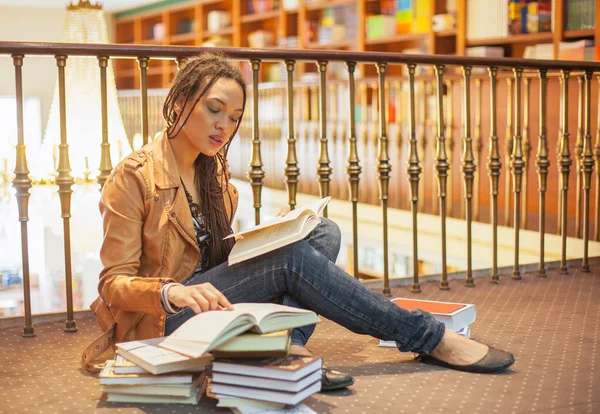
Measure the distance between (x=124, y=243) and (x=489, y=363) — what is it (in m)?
0.95

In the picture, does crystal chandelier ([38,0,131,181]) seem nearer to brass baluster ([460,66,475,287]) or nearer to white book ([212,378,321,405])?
brass baluster ([460,66,475,287])

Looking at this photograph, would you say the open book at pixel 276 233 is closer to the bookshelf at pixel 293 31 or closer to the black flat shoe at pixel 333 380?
the black flat shoe at pixel 333 380

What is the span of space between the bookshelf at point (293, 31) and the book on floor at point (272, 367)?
160 inches

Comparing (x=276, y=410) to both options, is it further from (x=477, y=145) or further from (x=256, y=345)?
(x=477, y=145)

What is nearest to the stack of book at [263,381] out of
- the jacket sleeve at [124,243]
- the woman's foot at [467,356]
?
the jacket sleeve at [124,243]

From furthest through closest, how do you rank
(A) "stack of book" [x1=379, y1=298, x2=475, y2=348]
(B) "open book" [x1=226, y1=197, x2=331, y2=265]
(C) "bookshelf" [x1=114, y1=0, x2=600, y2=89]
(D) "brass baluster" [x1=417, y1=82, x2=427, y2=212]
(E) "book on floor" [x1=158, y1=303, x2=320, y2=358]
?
(C) "bookshelf" [x1=114, y1=0, x2=600, y2=89], (D) "brass baluster" [x1=417, y1=82, x2=427, y2=212], (A) "stack of book" [x1=379, y1=298, x2=475, y2=348], (B) "open book" [x1=226, y1=197, x2=331, y2=265], (E) "book on floor" [x1=158, y1=303, x2=320, y2=358]

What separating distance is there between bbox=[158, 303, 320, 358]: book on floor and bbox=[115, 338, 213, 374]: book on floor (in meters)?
0.03

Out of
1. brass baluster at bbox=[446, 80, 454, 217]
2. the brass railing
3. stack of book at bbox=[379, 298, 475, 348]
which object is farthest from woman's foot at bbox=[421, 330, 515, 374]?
brass baluster at bbox=[446, 80, 454, 217]

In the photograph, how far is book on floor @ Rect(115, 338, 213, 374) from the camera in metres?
1.77

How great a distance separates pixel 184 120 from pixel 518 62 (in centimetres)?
175

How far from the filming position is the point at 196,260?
2.13 m

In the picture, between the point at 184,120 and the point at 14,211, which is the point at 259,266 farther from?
the point at 14,211

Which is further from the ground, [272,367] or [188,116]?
[188,116]

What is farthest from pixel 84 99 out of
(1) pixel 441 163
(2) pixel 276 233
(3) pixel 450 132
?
(2) pixel 276 233
